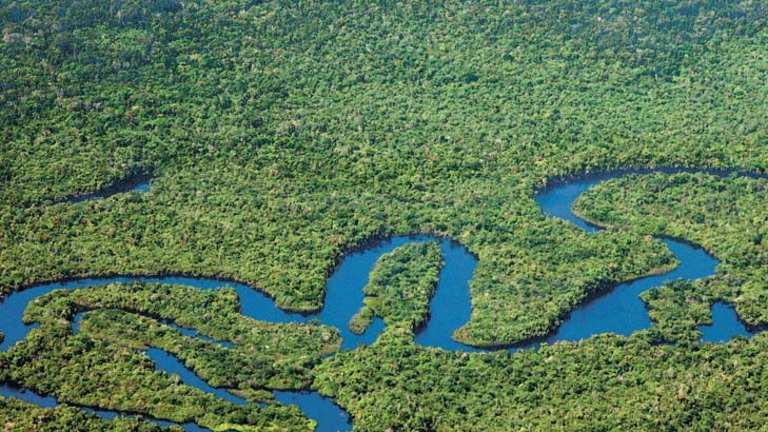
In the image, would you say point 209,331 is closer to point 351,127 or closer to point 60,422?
point 60,422

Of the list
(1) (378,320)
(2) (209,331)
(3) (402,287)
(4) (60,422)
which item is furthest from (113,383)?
(3) (402,287)

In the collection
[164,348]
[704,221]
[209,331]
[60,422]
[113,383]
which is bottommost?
[60,422]

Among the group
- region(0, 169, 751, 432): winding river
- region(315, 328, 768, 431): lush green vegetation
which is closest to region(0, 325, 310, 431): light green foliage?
region(0, 169, 751, 432): winding river

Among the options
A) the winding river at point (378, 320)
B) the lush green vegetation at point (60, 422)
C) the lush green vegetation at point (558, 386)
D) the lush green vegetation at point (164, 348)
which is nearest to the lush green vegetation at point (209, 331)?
the lush green vegetation at point (164, 348)

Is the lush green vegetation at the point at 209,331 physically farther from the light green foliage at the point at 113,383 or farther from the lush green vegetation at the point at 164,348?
the light green foliage at the point at 113,383

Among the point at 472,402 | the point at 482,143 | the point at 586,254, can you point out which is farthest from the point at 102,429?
Answer: the point at 482,143

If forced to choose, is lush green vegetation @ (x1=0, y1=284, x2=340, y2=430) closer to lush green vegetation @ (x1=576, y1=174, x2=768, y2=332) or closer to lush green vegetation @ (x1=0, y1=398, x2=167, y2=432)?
lush green vegetation @ (x1=0, y1=398, x2=167, y2=432)
